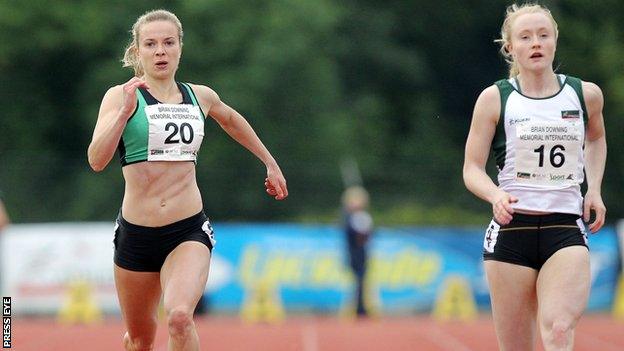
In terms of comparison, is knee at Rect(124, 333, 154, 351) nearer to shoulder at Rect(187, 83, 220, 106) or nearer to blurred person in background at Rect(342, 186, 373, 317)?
shoulder at Rect(187, 83, 220, 106)

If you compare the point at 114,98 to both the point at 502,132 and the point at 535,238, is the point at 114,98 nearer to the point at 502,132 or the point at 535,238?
the point at 502,132

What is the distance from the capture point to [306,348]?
552 inches

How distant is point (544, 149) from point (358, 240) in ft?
44.9

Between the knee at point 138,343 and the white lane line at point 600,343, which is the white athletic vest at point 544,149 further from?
the white lane line at point 600,343

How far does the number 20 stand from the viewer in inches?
288

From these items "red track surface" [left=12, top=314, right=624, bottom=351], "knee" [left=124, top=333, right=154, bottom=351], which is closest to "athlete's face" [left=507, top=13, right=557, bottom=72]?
"knee" [left=124, top=333, right=154, bottom=351]

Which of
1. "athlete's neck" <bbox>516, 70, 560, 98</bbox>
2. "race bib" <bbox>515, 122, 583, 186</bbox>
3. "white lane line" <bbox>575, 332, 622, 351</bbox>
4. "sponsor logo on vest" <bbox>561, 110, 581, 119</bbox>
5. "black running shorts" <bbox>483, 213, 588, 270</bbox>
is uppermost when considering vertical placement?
"athlete's neck" <bbox>516, 70, 560, 98</bbox>

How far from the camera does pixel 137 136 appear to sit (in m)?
7.31

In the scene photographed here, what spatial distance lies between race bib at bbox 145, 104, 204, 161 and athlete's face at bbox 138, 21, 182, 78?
0.74 ft

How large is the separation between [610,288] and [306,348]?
9274mm

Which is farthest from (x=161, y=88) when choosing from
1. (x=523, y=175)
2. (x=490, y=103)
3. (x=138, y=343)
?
(x=523, y=175)

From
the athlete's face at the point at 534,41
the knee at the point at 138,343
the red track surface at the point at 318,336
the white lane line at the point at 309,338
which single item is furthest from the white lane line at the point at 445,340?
the athlete's face at the point at 534,41

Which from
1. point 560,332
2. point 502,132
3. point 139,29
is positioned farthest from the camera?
point 139,29

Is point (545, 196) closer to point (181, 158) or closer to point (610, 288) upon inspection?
point (181, 158)
